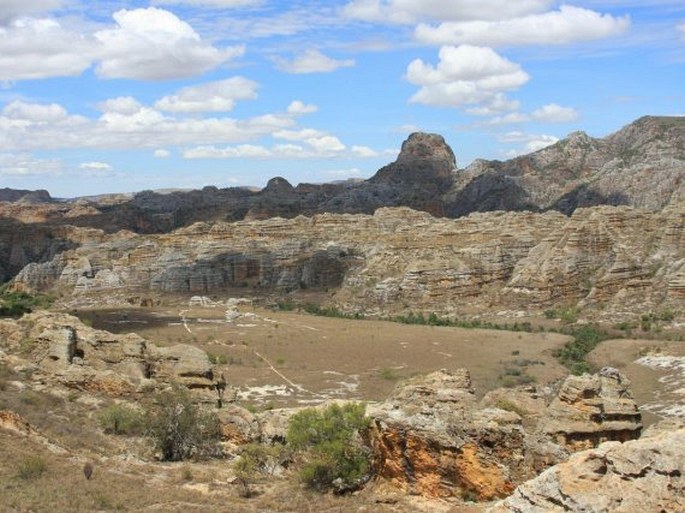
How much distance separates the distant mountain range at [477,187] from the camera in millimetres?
108125

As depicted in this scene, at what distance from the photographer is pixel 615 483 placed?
8.20 metres

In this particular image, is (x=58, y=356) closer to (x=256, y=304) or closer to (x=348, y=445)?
(x=348, y=445)

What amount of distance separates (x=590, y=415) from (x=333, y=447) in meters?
6.51

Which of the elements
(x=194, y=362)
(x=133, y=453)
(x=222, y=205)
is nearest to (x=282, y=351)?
(x=194, y=362)

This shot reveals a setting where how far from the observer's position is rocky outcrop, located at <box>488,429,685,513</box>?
8023 millimetres

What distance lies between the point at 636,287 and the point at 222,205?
2873 inches

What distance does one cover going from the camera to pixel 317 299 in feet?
232

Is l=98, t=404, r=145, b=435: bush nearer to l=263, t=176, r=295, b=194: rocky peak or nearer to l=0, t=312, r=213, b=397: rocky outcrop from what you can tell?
l=0, t=312, r=213, b=397: rocky outcrop

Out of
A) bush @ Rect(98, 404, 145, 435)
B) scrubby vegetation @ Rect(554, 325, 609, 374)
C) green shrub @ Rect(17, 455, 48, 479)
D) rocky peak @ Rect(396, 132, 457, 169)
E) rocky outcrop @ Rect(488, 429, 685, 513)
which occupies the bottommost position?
scrubby vegetation @ Rect(554, 325, 609, 374)

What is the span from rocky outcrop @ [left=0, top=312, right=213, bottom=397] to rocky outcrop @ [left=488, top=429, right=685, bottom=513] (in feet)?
59.6

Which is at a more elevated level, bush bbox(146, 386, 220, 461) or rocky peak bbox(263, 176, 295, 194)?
rocky peak bbox(263, 176, 295, 194)

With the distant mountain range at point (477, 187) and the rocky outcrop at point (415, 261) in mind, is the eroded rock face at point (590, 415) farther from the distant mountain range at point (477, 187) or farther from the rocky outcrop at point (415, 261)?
the distant mountain range at point (477, 187)

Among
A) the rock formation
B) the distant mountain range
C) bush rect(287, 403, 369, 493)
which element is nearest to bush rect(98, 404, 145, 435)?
bush rect(287, 403, 369, 493)

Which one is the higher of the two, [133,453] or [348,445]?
[348,445]
